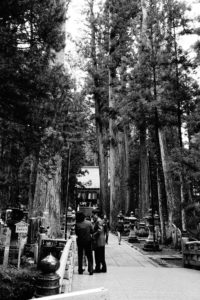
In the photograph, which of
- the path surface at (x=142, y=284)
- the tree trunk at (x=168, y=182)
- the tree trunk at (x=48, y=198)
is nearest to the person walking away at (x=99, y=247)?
the path surface at (x=142, y=284)

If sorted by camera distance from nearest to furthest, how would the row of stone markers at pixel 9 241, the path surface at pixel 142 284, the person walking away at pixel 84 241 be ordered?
the path surface at pixel 142 284 → the person walking away at pixel 84 241 → the row of stone markers at pixel 9 241

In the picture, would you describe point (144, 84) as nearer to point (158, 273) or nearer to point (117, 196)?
point (158, 273)

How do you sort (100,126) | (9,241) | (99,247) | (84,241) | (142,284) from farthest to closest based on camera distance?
(100,126) < (9,241) < (99,247) < (84,241) < (142,284)

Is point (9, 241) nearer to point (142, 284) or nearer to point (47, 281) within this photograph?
point (142, 284)

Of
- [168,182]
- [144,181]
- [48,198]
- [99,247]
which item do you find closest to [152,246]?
[168,182]

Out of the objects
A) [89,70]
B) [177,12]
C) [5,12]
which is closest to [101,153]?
[89,70]

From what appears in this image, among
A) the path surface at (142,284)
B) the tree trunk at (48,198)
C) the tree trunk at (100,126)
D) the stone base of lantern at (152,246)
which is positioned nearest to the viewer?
the path surface at (142,284)

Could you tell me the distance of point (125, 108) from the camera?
53.4ft

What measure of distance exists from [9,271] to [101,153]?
69.1 feet

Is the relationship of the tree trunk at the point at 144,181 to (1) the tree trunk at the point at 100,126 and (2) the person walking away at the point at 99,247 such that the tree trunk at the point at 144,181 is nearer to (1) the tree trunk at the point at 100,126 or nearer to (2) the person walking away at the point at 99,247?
(1) the tree trunk at the point at 100,126

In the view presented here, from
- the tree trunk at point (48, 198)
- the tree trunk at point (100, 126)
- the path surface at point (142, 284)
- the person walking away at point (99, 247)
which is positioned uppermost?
the tree trunk at point (100, 126)

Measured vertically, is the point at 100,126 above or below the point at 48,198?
above

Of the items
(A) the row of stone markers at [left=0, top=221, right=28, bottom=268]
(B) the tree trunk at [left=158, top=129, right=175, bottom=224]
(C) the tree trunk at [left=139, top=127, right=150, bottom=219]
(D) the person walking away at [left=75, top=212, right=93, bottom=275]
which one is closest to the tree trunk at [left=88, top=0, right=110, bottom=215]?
(C) the tree trunk at [left=139, top=127, right=150, bottom=219]

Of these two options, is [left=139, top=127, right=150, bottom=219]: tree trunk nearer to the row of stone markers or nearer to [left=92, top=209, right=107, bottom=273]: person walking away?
the row of stone markers
